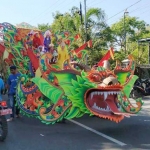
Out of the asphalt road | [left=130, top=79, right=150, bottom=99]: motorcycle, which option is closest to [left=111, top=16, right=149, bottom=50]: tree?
[left=130, top=79, right=150, bottom=99]: motorcycle

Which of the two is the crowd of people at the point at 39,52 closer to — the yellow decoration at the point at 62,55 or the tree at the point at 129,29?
the yellow decoration at the point at 62,55

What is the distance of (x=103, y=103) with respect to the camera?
6496 millimetres

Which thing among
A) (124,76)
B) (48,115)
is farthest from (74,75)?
(124,76)

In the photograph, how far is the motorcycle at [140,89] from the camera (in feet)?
44.4

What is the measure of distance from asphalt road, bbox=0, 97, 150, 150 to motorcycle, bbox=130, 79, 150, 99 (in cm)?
537

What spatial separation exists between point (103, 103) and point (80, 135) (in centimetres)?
85

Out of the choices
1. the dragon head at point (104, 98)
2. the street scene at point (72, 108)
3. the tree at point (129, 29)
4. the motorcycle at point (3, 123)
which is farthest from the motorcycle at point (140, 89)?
the tree at point (129, 29)

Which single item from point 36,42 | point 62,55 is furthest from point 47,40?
point 62,55

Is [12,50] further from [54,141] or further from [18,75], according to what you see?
[54,141]

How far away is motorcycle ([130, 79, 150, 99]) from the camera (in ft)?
44.4

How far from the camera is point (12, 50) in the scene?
10961 millimetres

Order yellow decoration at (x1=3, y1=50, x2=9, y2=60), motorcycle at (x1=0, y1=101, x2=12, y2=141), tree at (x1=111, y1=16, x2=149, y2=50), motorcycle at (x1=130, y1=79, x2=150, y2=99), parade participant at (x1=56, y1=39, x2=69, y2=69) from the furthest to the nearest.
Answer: tree at (x1=111, y1=16, x2=149, y2=50) → motorcycle at (x1=130, y1=79, x2=150, y2=99) → yellow decoration at (x1=3, y1=50, x2=9, y2=60) → parade participant at (x1=56, y1=39, x2=69, y2=69) → motorcycle at (x1=0, y1=101, x2=12, y2=141)

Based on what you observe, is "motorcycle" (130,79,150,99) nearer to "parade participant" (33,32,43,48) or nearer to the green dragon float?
"parade participant" (33,32,43,48)

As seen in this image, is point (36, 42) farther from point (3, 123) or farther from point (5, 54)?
point (3, 123)
